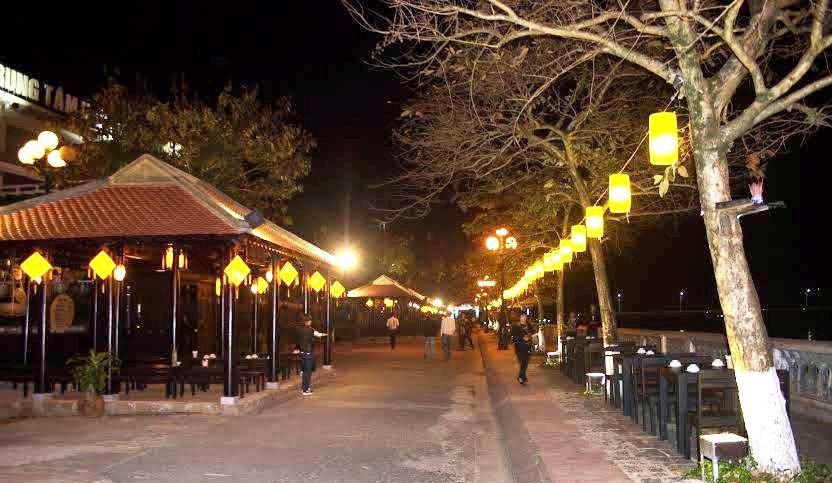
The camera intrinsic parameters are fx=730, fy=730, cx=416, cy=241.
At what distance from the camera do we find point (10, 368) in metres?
14.2

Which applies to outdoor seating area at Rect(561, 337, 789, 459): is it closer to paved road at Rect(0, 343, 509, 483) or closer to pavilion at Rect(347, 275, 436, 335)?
paved road at Rect(0, 343, 509, 483)

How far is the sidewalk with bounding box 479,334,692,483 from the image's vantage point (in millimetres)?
7859

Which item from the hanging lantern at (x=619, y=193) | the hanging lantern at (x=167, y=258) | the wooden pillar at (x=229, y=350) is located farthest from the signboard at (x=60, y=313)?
the hanging lantern at (x=619, y=193)

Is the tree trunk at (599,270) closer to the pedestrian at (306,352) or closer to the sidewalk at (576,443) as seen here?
the sidewalk at (576,443)

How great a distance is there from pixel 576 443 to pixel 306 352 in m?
8.22

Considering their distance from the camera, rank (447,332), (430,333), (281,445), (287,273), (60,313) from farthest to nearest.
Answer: (430,333)
(447,332)
(287,273)
(60,313)
(281,445)

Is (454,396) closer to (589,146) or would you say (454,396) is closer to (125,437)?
(589,146)

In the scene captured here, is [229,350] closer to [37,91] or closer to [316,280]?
[316,280]

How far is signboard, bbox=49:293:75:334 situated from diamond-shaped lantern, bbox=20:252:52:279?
154cm

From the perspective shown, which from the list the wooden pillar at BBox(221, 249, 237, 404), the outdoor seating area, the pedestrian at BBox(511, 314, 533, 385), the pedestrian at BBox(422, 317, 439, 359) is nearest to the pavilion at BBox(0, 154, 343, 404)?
the wooden pillar at BBox(221, 249, 237, 404)

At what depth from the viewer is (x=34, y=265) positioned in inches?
525

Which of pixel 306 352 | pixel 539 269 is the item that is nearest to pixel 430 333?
pixel 539 269

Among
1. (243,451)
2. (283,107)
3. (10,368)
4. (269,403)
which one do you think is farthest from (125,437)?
(283,107)

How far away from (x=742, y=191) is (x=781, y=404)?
16323mm
